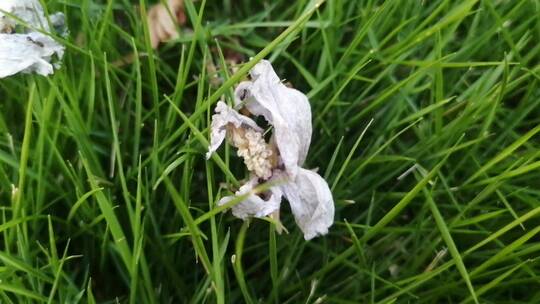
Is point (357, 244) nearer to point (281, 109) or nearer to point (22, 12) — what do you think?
point (281, 109)

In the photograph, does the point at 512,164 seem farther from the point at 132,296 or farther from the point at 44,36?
the point at 44,36

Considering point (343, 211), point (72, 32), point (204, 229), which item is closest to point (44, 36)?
point (72, 32)

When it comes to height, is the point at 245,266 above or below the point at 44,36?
below

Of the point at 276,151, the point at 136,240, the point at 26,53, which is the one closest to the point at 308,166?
the point at 276,151

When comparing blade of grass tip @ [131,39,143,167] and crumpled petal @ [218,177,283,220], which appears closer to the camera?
crumpled petal @ [218,177,283,220]

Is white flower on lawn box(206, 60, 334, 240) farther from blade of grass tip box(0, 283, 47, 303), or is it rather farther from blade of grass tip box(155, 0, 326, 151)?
blade of grass tip box(0, 283, 47, 303)

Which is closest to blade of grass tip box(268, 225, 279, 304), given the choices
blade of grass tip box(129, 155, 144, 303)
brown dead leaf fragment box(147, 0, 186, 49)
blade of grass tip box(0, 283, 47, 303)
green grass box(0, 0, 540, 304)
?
green grass box(0, 0, 540, 304)
